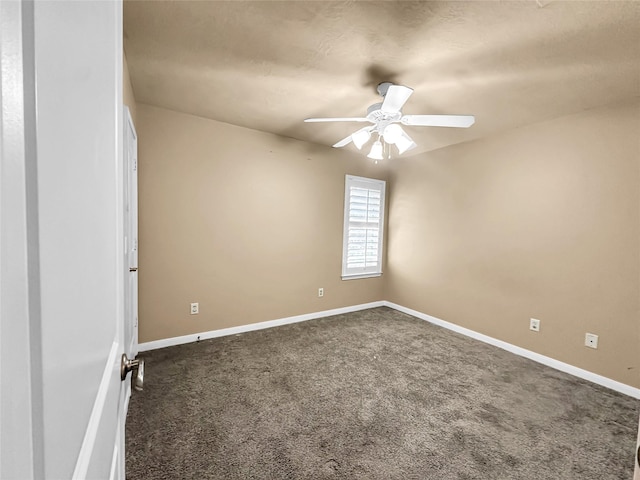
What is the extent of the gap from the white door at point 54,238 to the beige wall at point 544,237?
3.45 meters

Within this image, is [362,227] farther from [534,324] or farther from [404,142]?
[534,324]

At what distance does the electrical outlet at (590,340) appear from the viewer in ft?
8.30

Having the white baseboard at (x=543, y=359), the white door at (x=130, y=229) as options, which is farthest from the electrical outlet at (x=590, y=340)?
the white door at (x=130, y=229)

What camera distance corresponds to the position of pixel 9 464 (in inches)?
7.8

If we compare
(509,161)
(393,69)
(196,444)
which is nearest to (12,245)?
(196,444)

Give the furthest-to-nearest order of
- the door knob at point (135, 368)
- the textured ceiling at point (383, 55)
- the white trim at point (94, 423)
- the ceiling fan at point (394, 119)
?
the ceiling fan at point (394, 119), the textured ceiling at point (383, 55), the door knob at point (135, 368), the white trim at point (94, 423)

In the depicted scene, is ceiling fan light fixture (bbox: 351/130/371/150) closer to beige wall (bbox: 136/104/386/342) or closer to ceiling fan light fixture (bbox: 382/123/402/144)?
ceiling fan light fixture (bbox: 382/123/402/144)

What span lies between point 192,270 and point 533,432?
3126mm

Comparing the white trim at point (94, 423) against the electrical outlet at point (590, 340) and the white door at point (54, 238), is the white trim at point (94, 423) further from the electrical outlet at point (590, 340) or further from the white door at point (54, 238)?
the electrical outlet at point (590, 340)

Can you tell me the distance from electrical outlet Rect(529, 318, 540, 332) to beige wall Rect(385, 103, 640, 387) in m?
0.04

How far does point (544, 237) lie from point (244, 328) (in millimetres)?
3335

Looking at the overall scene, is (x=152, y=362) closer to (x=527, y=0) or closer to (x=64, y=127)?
(x=64, y=127)

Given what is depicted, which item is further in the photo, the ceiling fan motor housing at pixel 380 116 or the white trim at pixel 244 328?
the white trim at pixel 244 328

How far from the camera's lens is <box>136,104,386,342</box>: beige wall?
9.27 ft
